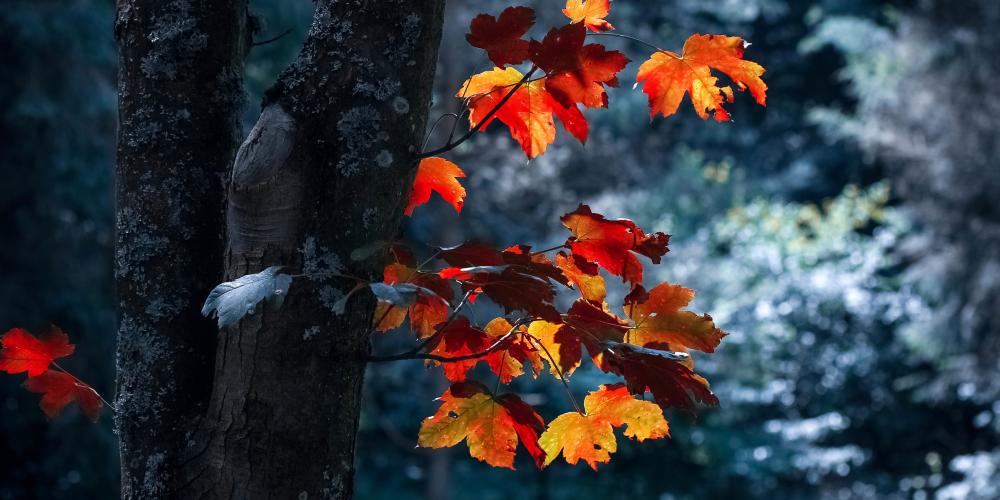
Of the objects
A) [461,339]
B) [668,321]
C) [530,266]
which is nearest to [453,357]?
[461,339]

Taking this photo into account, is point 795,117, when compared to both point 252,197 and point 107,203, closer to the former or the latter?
point 107,203

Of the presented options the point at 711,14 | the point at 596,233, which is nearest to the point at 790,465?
the point at 596,233

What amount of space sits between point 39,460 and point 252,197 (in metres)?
6.19

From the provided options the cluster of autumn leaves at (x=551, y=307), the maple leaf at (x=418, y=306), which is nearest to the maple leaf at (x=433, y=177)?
the cluster of autumn leaves at (x=551, y=307)

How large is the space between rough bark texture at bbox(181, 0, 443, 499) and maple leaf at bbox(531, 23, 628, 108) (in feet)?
0.39

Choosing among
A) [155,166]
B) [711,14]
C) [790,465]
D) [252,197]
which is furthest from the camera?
[711,14]

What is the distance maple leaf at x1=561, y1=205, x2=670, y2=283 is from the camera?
3.64 ft

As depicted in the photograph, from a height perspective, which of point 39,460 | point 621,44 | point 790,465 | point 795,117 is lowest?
point 39,460

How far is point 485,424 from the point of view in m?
1.12

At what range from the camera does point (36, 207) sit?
6.14 m

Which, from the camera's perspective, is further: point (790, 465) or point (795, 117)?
point (795, 117)

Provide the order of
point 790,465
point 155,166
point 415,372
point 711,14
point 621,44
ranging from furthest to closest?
point 711,14 → point 621,44 → point 415,372 → point 790,465 → point 155,166

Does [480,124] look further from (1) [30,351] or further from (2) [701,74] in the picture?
(1) [30,351]

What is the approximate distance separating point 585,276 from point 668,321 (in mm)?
102
